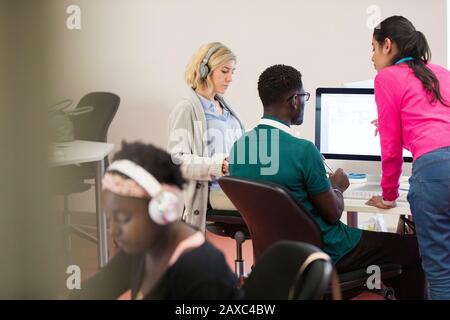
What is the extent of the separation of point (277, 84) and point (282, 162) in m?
0.23

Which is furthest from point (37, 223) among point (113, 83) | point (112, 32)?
point (112, 32)

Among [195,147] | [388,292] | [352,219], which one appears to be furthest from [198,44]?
[388,292]

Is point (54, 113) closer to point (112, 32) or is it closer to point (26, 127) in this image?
point (26, 127)

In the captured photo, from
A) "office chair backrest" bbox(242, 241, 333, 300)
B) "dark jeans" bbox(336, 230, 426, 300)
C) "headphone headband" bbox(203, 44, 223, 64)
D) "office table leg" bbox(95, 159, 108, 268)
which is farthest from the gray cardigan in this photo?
"dark jeans" bbox(336, 230, 426, 300)

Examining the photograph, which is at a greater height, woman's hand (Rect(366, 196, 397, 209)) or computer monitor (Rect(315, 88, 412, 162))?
computer monitor (Rect(315, 88, 412, 162))

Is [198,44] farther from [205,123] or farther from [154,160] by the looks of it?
[154,160]

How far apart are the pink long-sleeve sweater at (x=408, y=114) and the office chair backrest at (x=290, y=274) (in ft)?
2.79

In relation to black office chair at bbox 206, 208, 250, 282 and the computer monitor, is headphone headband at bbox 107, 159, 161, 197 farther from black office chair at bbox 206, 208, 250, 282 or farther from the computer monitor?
the computer monitor

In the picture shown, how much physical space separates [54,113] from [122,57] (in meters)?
0.32

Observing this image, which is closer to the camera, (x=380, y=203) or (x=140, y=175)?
(x=140, y=175)

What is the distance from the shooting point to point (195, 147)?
2020 millimetres

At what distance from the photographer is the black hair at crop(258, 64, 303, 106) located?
204 cm

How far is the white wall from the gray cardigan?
1.9 inches

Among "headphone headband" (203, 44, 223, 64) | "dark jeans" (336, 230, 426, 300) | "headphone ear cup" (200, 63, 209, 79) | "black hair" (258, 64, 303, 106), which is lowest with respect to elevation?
"dark jeans" (336, 230, 426, 300)
